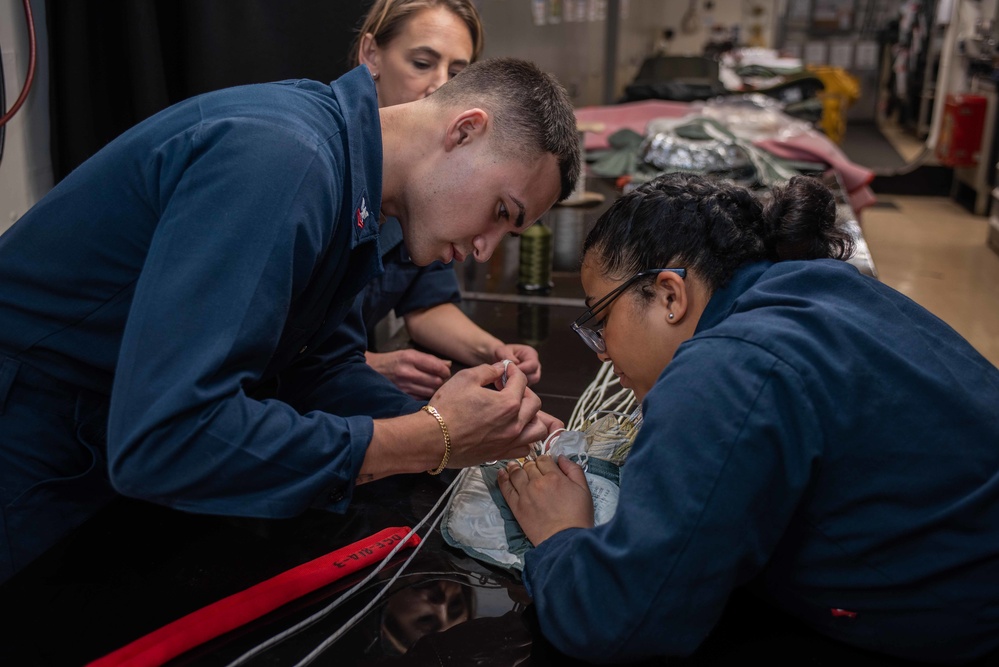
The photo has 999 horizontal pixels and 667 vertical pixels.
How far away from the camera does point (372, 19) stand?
2.19m

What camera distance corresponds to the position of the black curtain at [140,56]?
193 centimetres

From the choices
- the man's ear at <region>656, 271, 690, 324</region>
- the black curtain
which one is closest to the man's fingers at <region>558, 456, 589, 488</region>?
the man's ear at <region>656, 271, 690, 324</region>

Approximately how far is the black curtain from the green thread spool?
0.83 m

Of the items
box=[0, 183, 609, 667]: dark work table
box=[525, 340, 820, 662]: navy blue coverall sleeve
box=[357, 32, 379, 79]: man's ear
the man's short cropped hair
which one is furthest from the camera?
box=[357, 32, 379, 79]: man's ear

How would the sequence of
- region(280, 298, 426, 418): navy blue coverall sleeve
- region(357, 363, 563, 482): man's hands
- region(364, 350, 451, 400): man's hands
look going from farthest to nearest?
1. region(364, 350, 451, 400): man's hands
2. region(280, 298, 426, 418): navy blue coverall sleeve
3. region(357, 363, 563, 482): man's hands

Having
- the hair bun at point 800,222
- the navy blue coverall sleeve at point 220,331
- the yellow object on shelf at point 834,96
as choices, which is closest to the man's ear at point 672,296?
the hair bun at point 800,222

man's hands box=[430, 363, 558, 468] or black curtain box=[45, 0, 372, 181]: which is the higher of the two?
black curtain box=[45, 0, 372, 181]

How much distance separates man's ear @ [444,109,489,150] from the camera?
1.27m

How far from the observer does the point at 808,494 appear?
1.00 metres

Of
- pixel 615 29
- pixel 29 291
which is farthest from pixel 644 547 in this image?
pixel 615 29

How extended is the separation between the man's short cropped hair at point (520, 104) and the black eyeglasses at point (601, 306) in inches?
8.9

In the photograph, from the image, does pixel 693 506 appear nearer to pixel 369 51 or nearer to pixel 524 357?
pixel 524 357

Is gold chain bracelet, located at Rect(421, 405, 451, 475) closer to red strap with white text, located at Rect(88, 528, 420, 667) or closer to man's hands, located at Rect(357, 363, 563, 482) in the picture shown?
man's hands, located at Rect(357, 363, 563, 482)

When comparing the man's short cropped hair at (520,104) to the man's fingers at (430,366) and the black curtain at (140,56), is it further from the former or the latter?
the black curtain at (140,56)
